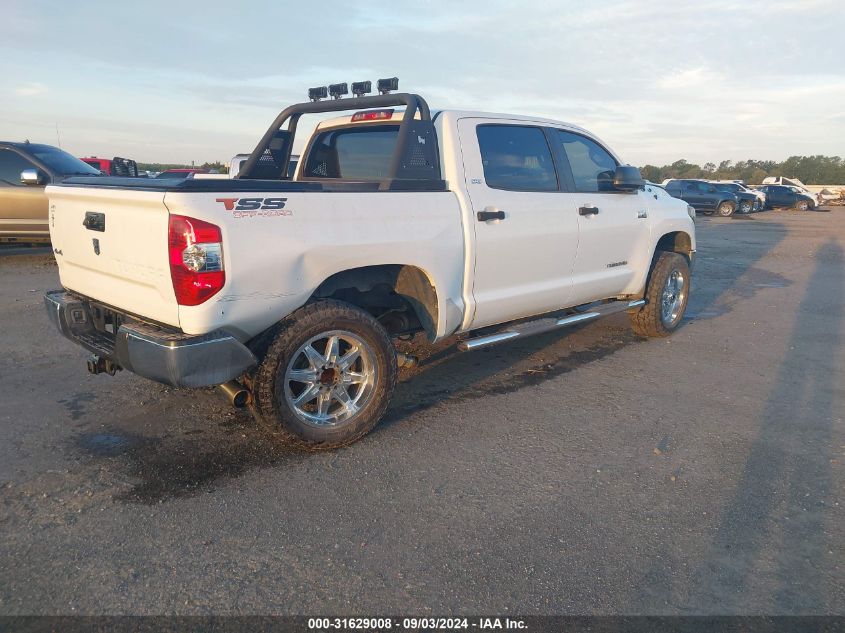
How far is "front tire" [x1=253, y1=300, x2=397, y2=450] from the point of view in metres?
3.72

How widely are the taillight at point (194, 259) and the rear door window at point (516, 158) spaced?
83.1 inches

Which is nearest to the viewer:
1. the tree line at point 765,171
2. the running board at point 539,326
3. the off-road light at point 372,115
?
the running board at point 539,326

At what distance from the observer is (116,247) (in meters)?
3.69

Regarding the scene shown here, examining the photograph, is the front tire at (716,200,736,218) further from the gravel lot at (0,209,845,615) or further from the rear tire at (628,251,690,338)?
the gravel lot at (0,209,845,615)

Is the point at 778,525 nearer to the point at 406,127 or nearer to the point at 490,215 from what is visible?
the point at 490,215

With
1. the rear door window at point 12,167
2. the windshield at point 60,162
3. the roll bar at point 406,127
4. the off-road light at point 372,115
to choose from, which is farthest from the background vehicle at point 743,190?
the roll bar at point 406,127

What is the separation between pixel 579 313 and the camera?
5.83 meters

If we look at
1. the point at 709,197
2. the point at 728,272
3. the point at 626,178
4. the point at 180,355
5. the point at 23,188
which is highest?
the point at 626,178

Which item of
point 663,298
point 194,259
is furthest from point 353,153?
point 663,298

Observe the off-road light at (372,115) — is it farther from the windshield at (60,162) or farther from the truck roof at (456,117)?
the windshield at (60,162)

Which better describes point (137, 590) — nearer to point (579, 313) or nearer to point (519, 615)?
point (519, 615)

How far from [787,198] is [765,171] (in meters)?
43.8

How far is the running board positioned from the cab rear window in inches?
54.7

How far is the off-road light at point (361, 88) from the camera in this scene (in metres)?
5.07
